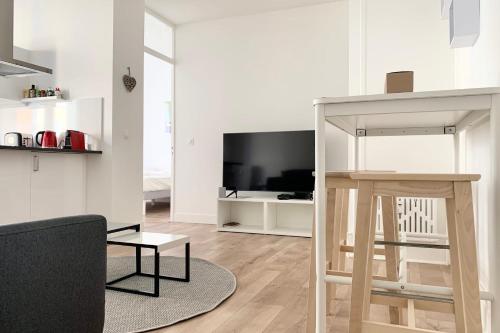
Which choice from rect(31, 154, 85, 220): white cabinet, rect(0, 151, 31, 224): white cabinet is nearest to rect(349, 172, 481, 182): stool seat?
rect(0, 151, 31, 224): white cabinet

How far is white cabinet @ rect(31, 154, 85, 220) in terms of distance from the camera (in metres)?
3.44

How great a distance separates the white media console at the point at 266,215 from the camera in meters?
4.62

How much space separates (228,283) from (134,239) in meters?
0.67

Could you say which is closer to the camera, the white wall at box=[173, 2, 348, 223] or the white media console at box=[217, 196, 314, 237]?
the white media console at box=[217, 196, 314, 237]

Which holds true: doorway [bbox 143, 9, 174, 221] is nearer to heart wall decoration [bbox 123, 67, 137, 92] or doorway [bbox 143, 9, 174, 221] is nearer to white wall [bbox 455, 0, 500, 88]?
heart wall decoration [bbox 123, 67, 137, 92]

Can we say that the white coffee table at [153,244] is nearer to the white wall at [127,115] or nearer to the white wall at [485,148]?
the white wall at [127,115]

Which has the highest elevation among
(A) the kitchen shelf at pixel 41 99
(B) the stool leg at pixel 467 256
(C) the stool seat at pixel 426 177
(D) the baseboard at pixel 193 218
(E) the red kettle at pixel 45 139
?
(A) the kitchen shelf at pixel 41 99

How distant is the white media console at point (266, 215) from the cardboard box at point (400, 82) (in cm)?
Result: 304

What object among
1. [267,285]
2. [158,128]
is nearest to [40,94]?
[267,285]

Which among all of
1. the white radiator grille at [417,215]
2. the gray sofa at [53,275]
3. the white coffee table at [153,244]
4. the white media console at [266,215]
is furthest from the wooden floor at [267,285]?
the gray sofa at [53,275]

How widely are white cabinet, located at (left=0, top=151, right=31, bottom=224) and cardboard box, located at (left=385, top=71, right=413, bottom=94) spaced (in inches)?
117

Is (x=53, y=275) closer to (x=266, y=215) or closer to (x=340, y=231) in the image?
(x=340, y=231)

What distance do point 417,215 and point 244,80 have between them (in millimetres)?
2886

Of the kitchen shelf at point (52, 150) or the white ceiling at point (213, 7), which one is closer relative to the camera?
the kitchen shelf at point (52, 150)
